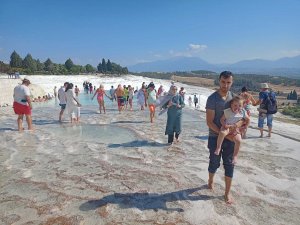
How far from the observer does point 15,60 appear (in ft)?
214

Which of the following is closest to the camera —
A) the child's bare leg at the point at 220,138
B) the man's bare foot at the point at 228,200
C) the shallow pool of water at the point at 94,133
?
the child's bare leg at the point at 220,138

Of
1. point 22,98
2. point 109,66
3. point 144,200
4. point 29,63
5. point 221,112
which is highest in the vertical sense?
point 29,63

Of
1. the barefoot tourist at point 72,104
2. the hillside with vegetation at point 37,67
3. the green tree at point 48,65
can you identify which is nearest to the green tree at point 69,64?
the hillside with vegetation at point 37,67

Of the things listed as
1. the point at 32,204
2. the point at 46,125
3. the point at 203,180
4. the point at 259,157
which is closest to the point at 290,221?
the point at 203,180

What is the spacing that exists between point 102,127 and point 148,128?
1.75 m

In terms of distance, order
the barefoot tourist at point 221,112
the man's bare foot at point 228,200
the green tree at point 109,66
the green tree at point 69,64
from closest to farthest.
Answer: the barefoot tourist at point 221,112 → the man's bare foot at point 228,200 → the green tree at point 69,64 → the green tree at point 109,66

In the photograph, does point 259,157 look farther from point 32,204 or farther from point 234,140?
point 32,204

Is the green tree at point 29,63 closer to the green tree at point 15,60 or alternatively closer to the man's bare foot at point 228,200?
the green tree at point 15,60

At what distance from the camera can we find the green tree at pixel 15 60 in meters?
65.3

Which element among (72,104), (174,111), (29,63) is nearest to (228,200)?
(174,111)

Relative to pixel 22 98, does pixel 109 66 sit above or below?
above

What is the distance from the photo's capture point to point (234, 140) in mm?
5191

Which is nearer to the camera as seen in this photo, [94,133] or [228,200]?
[228,200]

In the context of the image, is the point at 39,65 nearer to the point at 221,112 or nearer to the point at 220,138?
the point at 221,112
